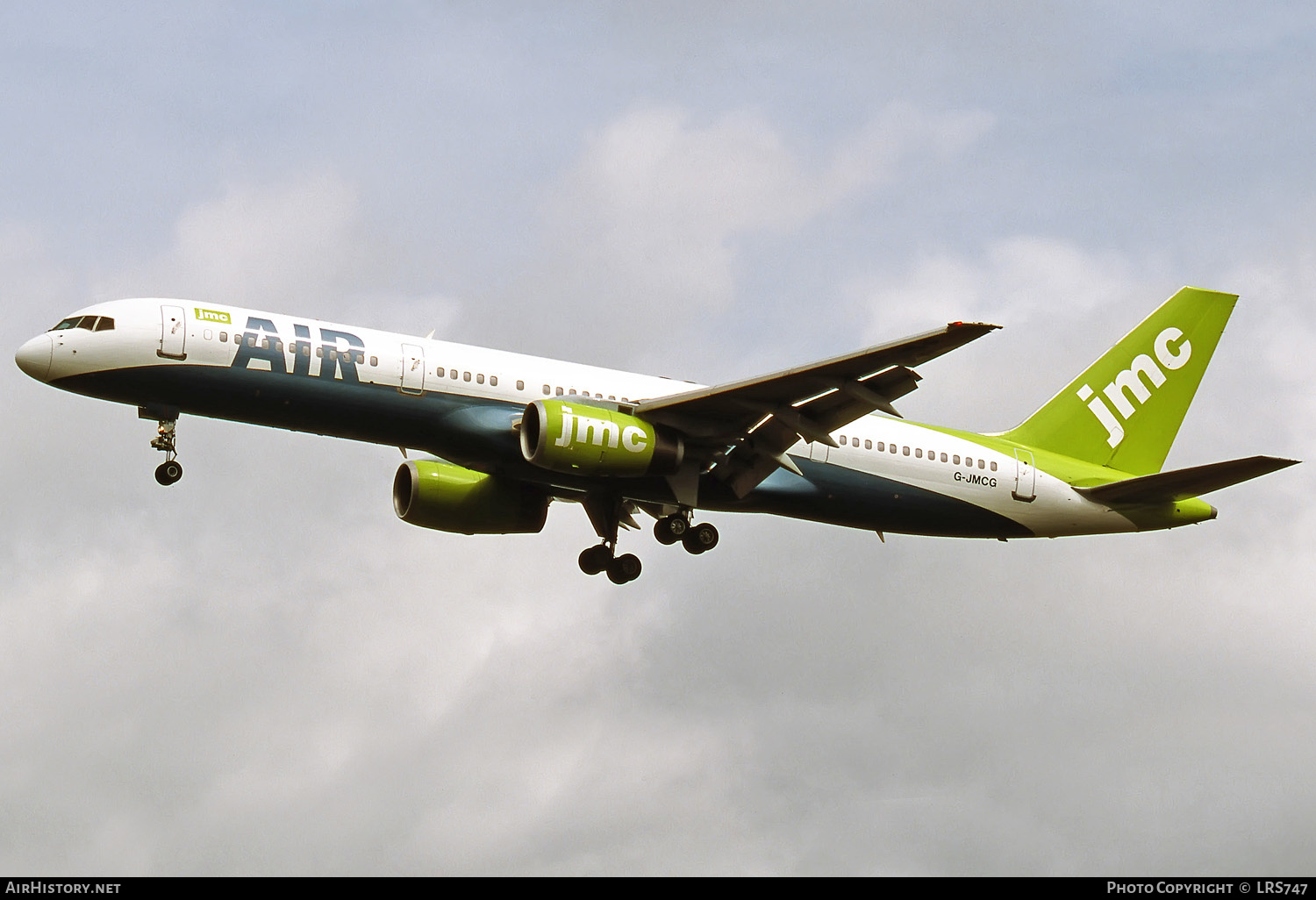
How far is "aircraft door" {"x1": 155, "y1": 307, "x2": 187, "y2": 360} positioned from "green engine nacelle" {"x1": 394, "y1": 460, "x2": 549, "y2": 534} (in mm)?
8427

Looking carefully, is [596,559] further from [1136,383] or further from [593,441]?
[1136,383]

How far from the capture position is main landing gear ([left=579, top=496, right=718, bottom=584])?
41.9 metres

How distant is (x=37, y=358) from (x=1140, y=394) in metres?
29.0

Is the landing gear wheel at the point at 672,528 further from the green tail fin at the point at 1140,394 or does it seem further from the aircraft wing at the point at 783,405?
the green tail fin at the point at 1140,394

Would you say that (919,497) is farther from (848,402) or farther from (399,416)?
(399,416)

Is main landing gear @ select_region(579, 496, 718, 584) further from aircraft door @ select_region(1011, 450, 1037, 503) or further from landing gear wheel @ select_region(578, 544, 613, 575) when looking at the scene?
aircraft door @ select_region(1011, 450, 1037, 503)

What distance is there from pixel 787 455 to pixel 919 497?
3.80 metres

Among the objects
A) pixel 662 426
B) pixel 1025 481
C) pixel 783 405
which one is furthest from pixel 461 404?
pixel 1025 481

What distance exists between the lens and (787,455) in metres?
41.6

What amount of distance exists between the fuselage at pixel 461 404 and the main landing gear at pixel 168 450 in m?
0.38

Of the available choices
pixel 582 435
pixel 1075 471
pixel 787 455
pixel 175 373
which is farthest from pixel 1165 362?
pixel 175 373

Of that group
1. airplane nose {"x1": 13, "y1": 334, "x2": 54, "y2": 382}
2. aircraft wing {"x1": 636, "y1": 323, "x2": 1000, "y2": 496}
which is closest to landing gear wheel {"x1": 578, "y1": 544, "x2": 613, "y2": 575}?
aircraft wing {"x1": 636, "y1": 323, "x2": 1000, "y2": 496}

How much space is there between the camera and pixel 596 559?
44062mm
